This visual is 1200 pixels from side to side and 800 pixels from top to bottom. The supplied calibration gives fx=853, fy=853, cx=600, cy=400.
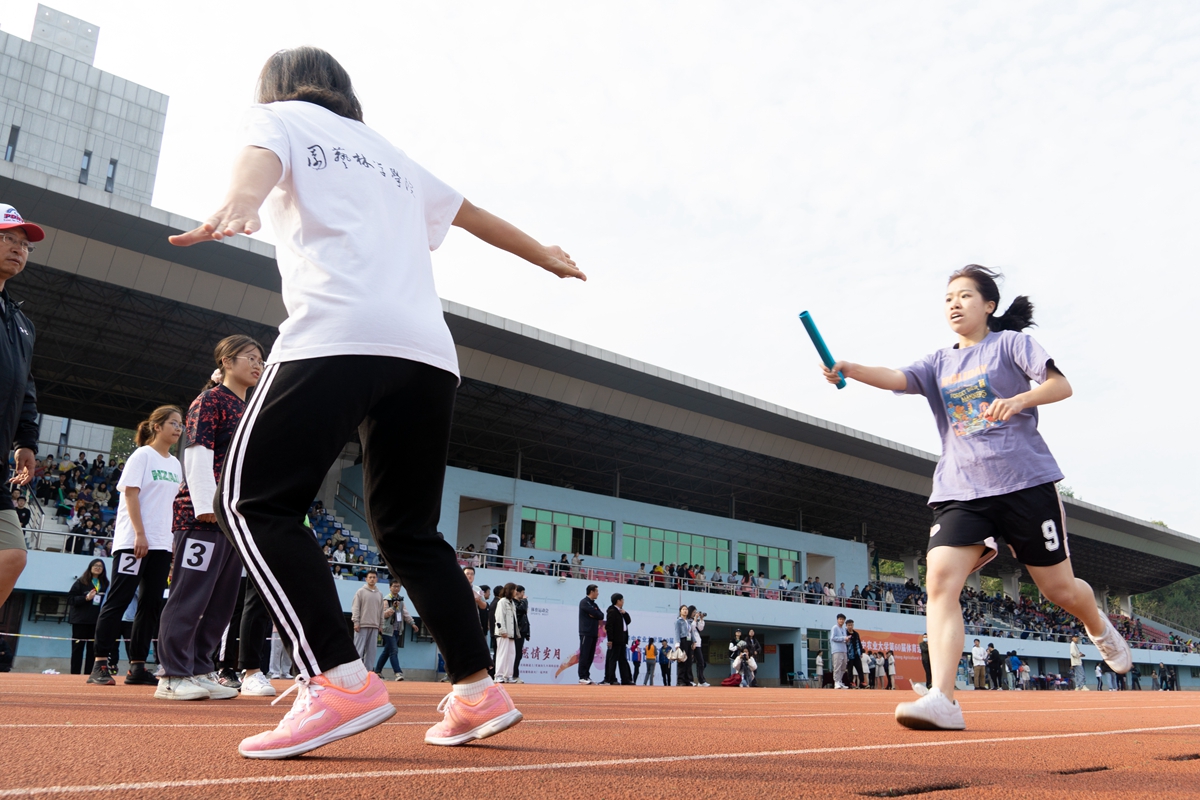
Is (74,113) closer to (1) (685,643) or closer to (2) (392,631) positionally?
(2) (392,631)

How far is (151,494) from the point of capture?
5184 millimetres

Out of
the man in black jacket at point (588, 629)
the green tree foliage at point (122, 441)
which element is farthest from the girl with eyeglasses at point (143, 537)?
the green tree foliage at point (122, 441)

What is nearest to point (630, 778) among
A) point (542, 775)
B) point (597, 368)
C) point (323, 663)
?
point (542, 775)

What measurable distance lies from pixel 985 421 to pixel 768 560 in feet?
114

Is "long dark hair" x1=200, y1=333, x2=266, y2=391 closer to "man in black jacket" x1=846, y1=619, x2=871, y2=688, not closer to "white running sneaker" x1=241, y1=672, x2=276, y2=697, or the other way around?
"white running sneaker" x1=241, y1=672, x2=276, y2=697

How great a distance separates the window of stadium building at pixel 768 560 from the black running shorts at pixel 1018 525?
33.3 metres

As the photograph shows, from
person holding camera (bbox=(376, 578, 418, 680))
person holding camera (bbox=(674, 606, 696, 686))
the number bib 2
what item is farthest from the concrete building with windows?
the number bib 2

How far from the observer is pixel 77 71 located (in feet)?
128

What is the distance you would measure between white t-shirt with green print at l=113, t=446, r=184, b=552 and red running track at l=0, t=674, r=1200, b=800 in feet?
6.69

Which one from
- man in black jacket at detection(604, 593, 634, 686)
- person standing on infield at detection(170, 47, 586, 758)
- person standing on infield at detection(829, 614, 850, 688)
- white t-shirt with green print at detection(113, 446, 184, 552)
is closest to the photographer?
person standing on infield at detection(170, 47, 586, 758)

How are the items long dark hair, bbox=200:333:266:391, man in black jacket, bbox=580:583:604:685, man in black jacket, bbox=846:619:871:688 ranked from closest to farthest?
→ long dark hair, bbox=200:333:266:391 → man in black jacket, bbox=580:583:604:685 → man in black jacket, bbox=846:619:871:688

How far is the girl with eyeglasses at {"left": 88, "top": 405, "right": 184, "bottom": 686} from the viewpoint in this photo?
16.4 ft

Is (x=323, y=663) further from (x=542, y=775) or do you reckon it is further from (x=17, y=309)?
(x=17, y=309)

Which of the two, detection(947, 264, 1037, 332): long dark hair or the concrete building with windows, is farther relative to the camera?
the concrete building with windows
